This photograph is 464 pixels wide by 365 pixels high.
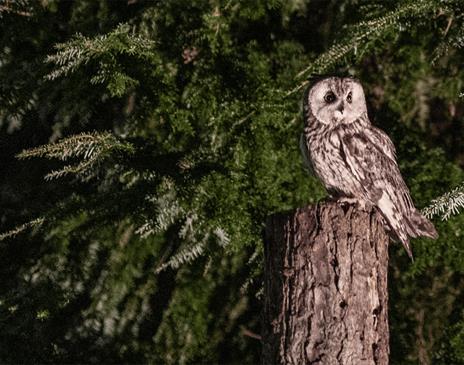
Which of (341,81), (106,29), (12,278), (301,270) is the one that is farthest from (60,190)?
(301,270)

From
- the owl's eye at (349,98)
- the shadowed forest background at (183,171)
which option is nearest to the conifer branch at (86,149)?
the shadowed forest background at (183,171)

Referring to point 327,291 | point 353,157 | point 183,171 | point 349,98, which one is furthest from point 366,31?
point 327,291

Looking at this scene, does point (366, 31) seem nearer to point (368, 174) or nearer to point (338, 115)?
point (338, 115)

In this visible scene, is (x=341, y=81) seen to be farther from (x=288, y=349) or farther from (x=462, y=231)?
(x=288, y=349)

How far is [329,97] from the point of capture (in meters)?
3.04

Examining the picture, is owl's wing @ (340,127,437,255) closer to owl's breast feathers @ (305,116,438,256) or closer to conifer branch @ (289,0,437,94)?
owl's breast feathers @ (305,116,438,256)

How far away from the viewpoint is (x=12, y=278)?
3.65 metres

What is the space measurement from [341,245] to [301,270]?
0.42 feet

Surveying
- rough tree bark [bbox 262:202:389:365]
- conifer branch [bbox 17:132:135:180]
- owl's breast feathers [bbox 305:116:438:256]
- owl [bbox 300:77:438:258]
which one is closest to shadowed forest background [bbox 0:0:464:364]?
conifer branch [bbox 17:132:135:180]

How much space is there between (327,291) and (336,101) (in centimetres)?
A: 97

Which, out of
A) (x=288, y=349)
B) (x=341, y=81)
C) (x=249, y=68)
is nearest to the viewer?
(x=288, y=349)

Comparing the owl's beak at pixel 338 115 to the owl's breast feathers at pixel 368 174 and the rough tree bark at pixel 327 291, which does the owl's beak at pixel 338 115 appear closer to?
the owl's breast feathers at pixel 368 174

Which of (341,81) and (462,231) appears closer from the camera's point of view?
(341,81)

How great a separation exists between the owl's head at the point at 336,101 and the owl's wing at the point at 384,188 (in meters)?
0.14
